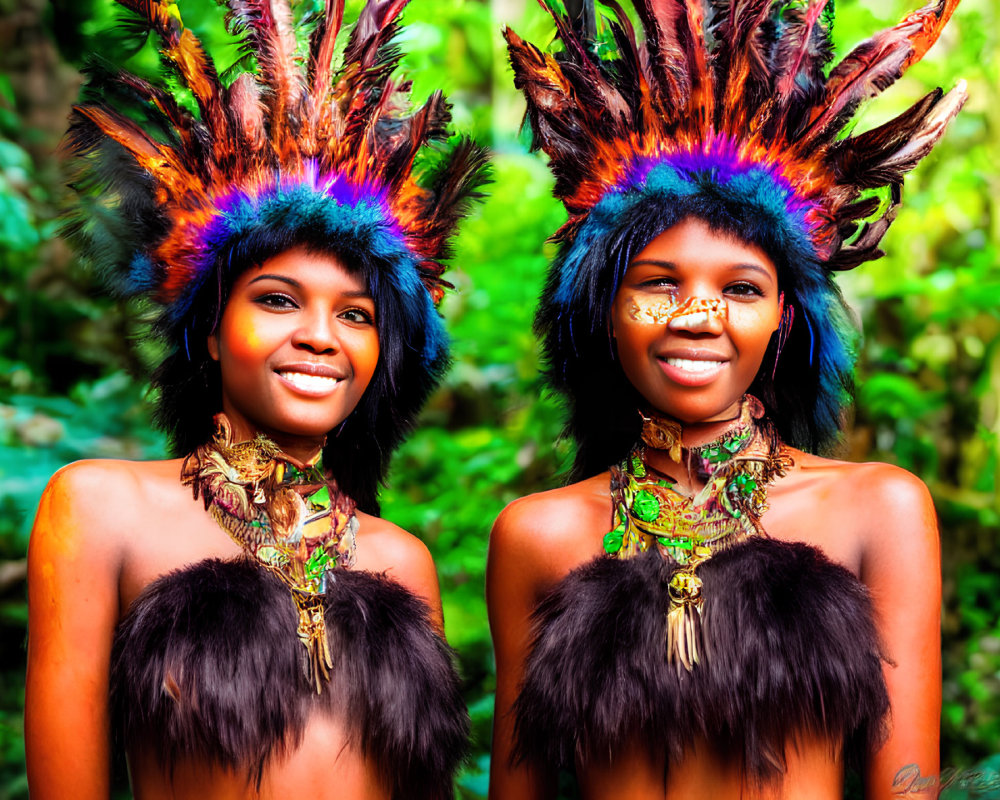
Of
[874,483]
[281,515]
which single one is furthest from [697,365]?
[281,515]

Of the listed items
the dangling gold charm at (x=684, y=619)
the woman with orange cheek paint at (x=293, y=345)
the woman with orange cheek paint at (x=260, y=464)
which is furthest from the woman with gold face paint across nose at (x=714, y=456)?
the woman with orange cheek paint at (x=293, y=345)

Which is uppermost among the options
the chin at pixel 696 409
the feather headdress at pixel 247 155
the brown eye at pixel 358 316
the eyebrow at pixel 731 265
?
the feather headdress at pixel 247 155

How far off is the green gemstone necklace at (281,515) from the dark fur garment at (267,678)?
0.12ft

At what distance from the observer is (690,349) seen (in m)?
2.58

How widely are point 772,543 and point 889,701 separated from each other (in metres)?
0.44

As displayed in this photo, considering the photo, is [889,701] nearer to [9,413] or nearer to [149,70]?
[149,70]

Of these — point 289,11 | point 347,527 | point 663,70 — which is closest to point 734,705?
point 347,527

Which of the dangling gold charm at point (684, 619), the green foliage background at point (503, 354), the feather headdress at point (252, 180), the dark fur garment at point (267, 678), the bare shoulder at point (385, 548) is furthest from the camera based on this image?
the green foliage background at point (503, 354)

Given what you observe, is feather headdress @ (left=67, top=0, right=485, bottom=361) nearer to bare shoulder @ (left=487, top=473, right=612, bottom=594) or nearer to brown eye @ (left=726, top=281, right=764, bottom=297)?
bare shoulder @ (left=487, top=473, right=612, bottom=594)

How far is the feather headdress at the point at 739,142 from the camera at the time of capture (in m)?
2.65

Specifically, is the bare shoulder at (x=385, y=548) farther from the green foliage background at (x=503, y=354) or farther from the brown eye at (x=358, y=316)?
the green foliage background at (x=503, y=354)

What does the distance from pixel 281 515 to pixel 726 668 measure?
1.14 metres

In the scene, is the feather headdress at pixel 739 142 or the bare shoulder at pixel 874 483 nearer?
the bare shoulder at pixel 874 483

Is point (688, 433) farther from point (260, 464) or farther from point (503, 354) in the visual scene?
point (503, 354)
